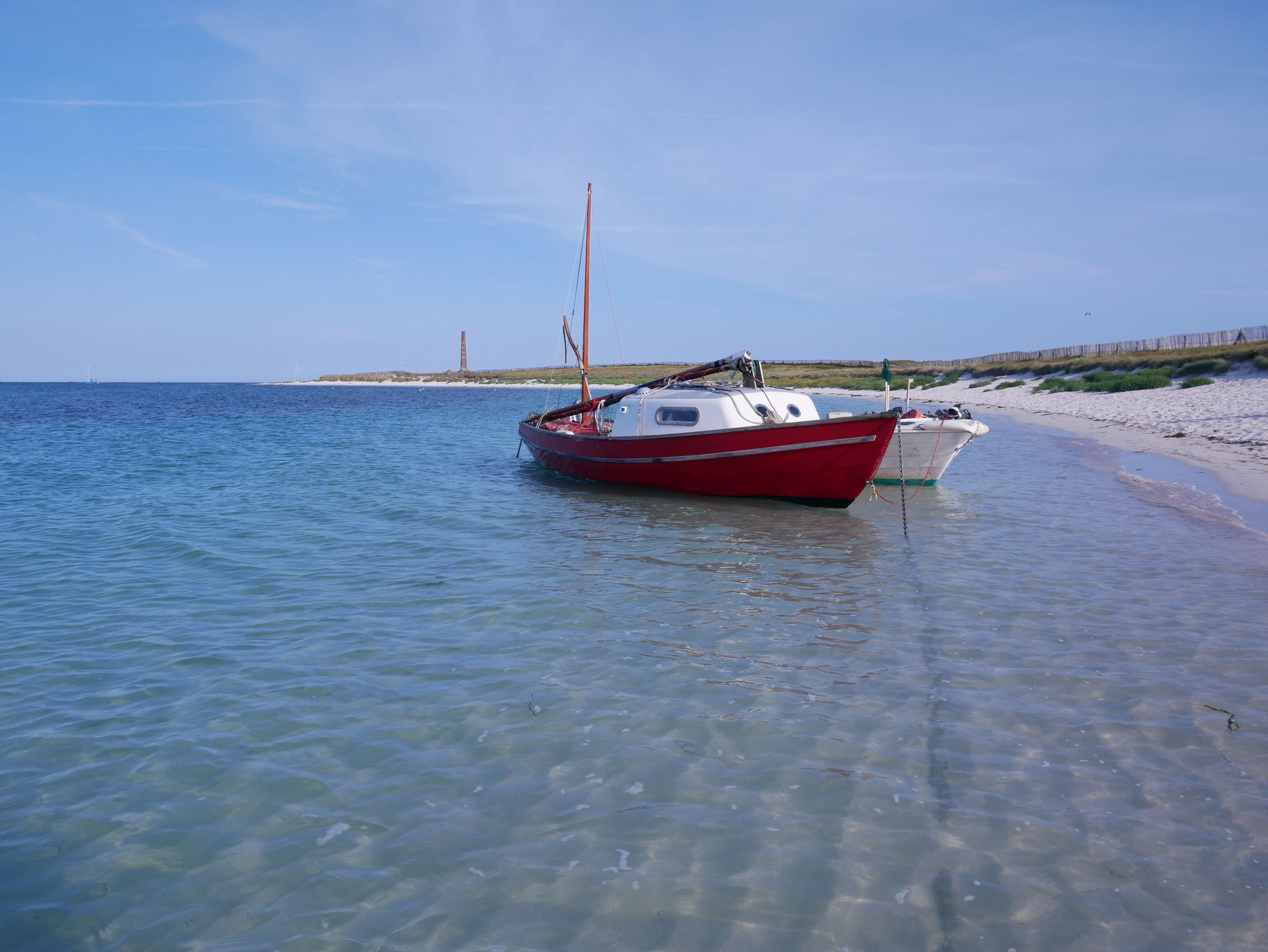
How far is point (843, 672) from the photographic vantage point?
23.1 feet

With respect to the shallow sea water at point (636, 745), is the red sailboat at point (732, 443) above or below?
above

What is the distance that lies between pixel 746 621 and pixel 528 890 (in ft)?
16.5

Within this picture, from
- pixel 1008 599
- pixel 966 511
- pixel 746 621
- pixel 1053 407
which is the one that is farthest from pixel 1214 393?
pixel 746 621

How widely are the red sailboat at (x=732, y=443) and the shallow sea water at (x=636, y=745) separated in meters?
3.03

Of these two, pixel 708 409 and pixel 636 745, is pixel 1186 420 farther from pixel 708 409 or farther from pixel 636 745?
pixel 636 745

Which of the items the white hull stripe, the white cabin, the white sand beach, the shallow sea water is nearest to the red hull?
the white hull stripe

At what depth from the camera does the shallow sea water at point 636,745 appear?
390cm

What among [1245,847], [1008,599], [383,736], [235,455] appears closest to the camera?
[1245,847]

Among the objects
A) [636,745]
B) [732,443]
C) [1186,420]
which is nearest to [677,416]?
[732,443]

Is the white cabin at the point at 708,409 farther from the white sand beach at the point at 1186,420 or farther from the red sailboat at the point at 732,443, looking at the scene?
the white sand beach at the point at 1186,420

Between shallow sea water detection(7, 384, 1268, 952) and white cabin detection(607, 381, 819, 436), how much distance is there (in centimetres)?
496

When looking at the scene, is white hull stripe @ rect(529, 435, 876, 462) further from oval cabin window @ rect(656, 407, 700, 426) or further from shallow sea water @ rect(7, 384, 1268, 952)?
shallow sea water @ rect(7, 384, 1268, 952)

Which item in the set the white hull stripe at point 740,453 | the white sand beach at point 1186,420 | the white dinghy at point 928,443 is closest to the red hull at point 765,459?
the white hull stripe at point 740,453

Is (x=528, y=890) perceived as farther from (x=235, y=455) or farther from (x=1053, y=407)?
(x=1053, y=407)
